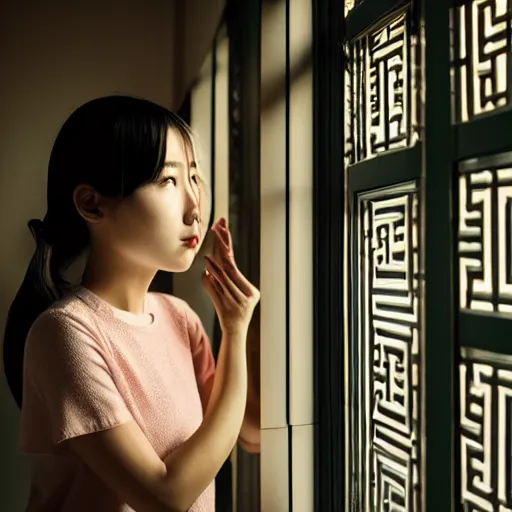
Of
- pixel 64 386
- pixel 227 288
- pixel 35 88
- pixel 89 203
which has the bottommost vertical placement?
pixel 64 386

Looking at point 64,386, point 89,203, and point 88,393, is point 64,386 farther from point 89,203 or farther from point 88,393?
point 89,203

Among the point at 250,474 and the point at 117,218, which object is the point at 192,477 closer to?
the point at 250,474

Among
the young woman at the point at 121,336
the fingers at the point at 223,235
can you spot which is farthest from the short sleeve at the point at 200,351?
the fingers at the point at 223,235

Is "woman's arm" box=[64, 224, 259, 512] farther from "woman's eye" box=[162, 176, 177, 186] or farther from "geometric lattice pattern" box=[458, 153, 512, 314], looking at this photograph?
"geometric lattice pattern" box=[458, 153, 512, 314]

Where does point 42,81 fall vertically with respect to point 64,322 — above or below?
above

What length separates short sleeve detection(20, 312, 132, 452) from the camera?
779mm

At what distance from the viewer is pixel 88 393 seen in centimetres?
78

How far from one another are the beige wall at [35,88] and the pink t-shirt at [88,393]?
45 mm

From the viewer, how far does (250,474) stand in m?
0.95

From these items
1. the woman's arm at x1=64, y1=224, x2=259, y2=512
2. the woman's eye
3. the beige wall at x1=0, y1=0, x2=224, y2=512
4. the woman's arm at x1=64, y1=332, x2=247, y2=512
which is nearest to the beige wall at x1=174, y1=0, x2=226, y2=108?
the beige wall at x1=0, y1=0, x2=224, y2=512

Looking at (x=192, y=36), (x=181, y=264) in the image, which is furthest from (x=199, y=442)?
(x=192, y=36)

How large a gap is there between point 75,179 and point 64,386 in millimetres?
272

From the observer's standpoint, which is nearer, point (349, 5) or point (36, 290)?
point (36, 290)

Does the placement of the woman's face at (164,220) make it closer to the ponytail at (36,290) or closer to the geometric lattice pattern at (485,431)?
the ponytail at (36,290)
